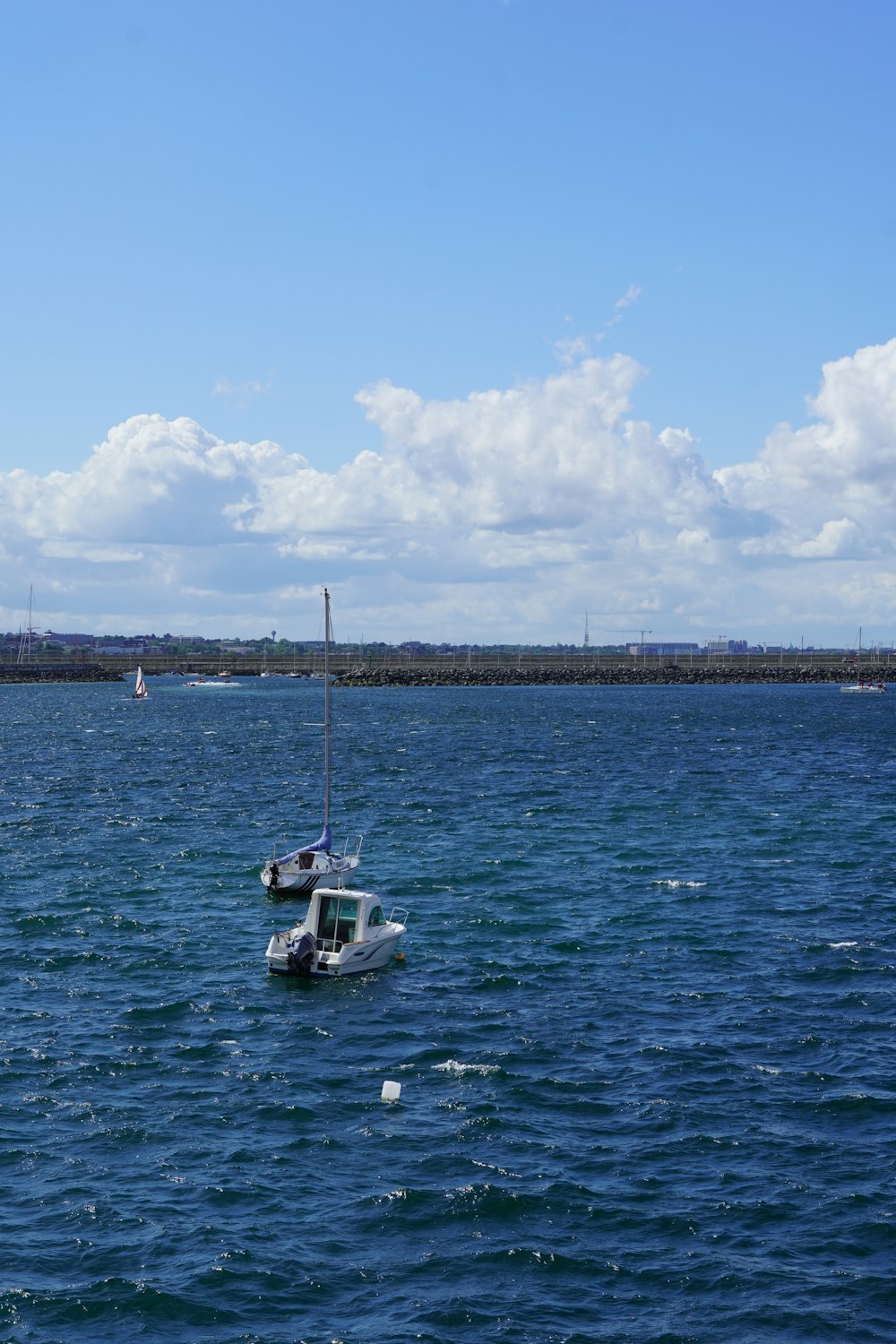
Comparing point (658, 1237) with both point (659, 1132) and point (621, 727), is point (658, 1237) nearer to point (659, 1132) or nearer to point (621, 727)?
point (659, 1132)

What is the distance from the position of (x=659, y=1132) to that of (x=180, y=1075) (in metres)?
13.1

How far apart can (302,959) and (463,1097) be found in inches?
480

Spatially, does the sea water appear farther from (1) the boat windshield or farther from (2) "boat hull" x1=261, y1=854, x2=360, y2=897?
(1) the boat windshield

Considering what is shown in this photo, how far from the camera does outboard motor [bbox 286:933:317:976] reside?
44062 mm

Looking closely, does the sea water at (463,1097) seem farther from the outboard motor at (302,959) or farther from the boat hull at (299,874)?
the boat hull at (299,874)

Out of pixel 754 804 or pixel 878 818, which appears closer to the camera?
pixel 878 818

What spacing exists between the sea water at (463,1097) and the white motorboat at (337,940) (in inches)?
31.1

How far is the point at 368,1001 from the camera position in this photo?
138 feet

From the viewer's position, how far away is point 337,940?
45.5 meters

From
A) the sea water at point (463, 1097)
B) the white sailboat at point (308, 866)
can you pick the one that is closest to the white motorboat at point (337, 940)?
the sea water at point (463, 1097)

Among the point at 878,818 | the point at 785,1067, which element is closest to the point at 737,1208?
the point at 785,1067

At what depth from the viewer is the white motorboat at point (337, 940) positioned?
44375 mm

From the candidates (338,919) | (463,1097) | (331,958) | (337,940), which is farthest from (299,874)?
(463,1097)

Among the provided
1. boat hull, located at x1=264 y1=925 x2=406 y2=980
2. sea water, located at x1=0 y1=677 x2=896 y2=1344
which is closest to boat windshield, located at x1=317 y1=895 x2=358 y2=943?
boat hull, located at x1=264 y1=925 x2=406 y2=980
